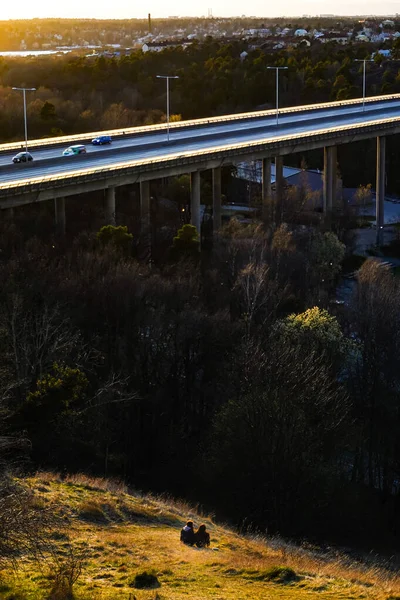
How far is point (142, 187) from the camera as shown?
52969 mm

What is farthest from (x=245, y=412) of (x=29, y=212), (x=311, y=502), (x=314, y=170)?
(x=314, y=170)

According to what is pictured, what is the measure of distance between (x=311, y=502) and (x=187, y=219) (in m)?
32.9

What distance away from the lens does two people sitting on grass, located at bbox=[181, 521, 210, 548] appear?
19906 mm

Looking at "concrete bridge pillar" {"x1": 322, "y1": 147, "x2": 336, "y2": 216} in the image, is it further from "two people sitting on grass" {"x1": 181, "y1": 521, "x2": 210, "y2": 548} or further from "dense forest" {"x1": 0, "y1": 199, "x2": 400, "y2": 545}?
"two people sitting on grass" {"x1": 181, "y1": 521, "x2": 210, "y2": 548}

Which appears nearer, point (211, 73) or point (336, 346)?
point (336, 346)

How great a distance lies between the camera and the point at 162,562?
18.6 m

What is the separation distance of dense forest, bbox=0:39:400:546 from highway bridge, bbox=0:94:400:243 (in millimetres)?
2926

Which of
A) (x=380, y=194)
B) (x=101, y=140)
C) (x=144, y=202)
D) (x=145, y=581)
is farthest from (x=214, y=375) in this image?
(x=380, y=194)

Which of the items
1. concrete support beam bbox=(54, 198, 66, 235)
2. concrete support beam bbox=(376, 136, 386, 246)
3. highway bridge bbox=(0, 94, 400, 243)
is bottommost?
concrete support beam bbox=(376, 136, 386, 246)

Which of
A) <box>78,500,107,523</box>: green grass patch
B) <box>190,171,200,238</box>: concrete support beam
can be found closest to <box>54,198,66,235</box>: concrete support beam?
<box>190,171,200,238</box>: concrete support beam

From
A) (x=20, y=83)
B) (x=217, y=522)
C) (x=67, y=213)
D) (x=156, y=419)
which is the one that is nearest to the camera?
(x=217, y=522)

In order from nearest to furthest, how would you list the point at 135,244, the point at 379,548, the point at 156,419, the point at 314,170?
the point at 379,548
the point at 156,419
the point at 135,244
the point at 314,170

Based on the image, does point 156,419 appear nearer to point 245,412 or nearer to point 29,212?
point 245,412

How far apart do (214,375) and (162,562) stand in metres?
11.9
